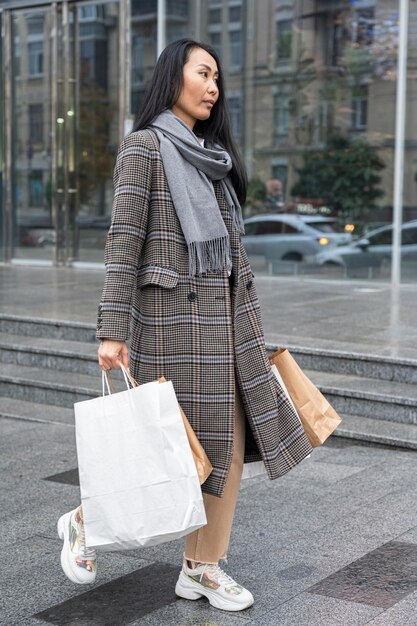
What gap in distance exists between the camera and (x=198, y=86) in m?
3.57

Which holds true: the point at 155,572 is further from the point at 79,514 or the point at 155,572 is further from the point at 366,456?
the point at 366,456

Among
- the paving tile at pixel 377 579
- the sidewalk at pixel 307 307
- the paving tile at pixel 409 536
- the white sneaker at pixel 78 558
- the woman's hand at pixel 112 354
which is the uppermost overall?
the woman's hand at pixel 112 354

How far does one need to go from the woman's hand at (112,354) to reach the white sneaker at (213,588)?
2.74ft

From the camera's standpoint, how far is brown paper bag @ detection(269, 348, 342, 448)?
3.70 meters

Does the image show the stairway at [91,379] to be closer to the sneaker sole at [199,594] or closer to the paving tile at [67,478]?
the paving tile at [67,478]

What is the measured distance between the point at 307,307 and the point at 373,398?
3.76m

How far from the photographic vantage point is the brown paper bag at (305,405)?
3.70 metres

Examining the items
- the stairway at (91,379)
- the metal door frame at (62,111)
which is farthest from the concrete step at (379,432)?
the metal door frame at (62,111)

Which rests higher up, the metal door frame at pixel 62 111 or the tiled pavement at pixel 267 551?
the metal door frame at pixel 62 111

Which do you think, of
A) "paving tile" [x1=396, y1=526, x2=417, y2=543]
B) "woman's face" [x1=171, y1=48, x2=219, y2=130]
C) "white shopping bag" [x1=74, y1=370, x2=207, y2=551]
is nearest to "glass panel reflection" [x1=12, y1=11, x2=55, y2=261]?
"paving tile" [x1=396, y1=526, x2=417, y2=543]

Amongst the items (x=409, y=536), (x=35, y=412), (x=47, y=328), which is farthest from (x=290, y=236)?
(x=409, y=536)

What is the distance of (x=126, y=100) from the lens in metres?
15.1

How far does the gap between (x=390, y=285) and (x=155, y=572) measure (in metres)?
9.43

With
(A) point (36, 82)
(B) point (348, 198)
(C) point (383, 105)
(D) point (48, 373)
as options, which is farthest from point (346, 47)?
(D) point (48, 373)
